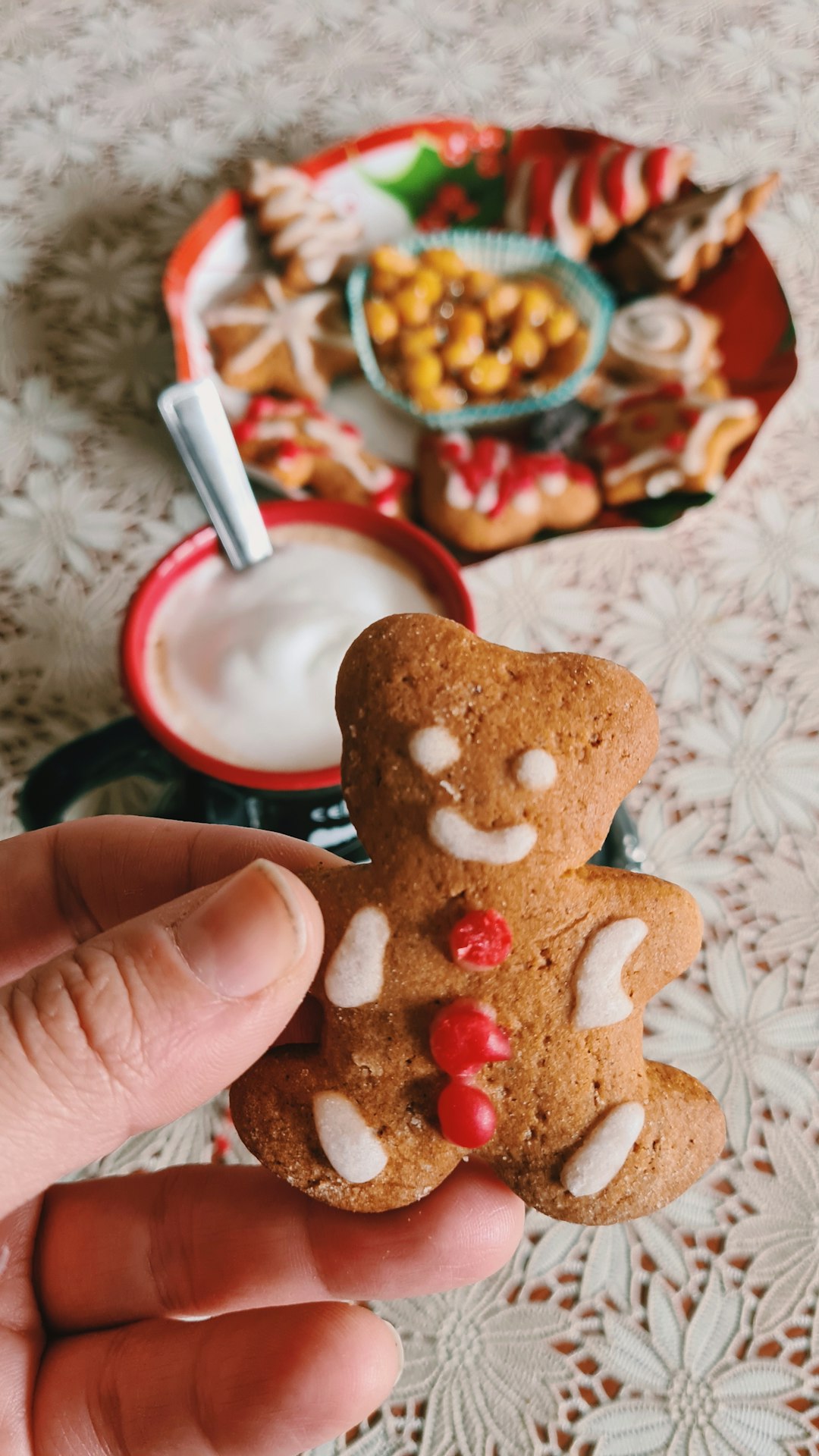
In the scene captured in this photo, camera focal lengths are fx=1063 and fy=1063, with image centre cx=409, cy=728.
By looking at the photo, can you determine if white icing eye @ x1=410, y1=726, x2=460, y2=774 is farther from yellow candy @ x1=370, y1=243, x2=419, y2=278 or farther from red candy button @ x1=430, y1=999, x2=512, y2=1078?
yellow candy @ x1=370, y1=243, x2=419, y2=278

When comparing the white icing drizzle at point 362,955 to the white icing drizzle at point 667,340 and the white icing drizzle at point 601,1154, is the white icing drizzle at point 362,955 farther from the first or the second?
the white icing drizzle at point 667,340

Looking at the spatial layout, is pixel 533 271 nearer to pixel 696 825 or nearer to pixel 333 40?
pixel 333 40

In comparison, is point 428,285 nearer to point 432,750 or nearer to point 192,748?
point 192,748

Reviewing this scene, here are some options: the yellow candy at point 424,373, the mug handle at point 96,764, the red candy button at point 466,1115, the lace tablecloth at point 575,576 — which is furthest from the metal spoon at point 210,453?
the red candy button at point 466,1115

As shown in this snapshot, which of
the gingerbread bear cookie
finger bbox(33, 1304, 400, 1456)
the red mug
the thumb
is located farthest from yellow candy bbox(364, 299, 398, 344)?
finger bbox(33, 1304, 400, 1456)

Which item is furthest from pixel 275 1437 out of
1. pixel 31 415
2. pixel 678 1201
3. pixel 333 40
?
pixel 333 40
